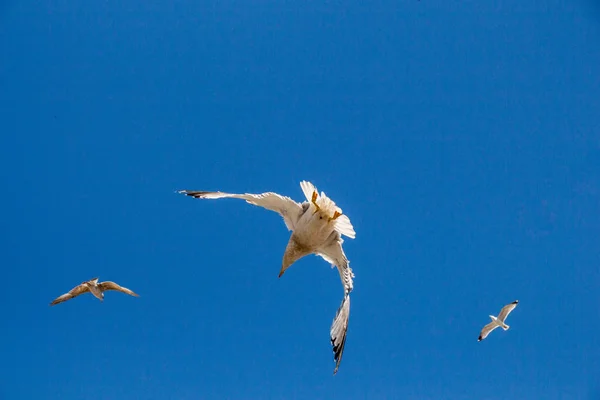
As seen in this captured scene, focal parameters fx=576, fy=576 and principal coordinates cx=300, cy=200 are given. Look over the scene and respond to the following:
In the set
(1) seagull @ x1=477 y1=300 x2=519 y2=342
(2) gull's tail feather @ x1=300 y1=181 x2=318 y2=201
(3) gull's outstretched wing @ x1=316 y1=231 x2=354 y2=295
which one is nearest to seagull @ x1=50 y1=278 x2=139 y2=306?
(3) gull's outstretched wing @ x1=316 y1=231 x2=354 y2=295

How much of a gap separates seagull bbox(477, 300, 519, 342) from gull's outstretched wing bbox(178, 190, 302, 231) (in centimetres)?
593

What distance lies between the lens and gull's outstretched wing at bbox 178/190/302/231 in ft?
30.2

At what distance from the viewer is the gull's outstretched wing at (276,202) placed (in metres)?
9.20

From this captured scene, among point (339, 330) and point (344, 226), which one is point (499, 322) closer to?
point (344, 226)

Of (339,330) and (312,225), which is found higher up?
(312,225)

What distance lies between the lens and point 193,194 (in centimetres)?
990

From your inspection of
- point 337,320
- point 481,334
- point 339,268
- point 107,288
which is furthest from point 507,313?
point 107,288

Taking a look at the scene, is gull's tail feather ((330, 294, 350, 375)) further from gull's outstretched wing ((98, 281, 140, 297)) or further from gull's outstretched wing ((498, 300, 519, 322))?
gull's outstretched wing ((498, 300, 519, 322))

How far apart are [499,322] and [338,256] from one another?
5650 millimetres

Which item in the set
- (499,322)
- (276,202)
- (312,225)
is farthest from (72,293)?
(499,322)

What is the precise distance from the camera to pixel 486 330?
1354cm

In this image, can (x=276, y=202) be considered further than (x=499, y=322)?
No

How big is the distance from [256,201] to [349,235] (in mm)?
1691

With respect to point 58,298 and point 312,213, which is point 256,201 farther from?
point 58,298
